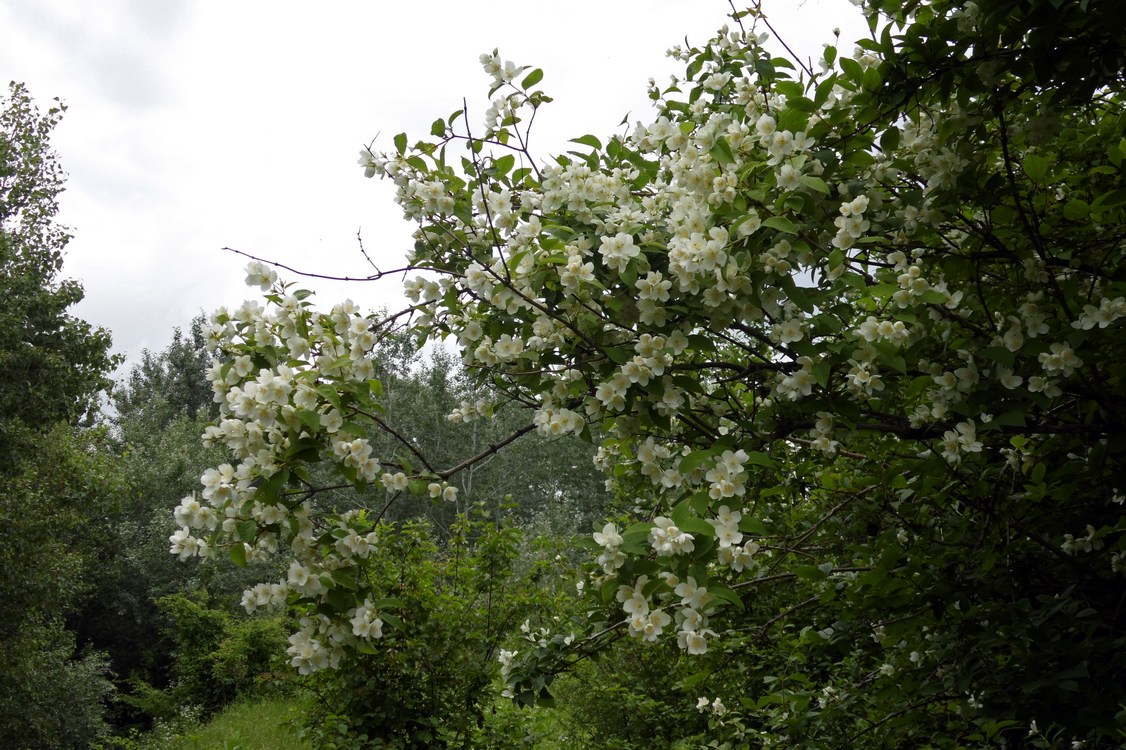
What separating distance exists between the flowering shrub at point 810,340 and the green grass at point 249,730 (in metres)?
6.81

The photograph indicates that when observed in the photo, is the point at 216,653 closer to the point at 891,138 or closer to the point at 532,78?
the point at 532,78

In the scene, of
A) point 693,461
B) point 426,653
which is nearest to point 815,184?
point 693,461

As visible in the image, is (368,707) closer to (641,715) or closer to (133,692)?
(641,715)

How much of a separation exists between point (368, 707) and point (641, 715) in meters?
1.92

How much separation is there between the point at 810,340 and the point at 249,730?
10.6 metres

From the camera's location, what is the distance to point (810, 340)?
1685 mm

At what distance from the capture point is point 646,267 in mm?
1677

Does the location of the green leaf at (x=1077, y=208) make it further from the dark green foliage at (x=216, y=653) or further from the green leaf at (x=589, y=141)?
the dark green foliage at (x=216, y=653)

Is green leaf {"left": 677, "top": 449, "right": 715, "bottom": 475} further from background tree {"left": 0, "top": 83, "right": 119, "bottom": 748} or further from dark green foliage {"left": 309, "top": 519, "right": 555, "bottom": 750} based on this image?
background tree {"left": 0, "top": 83, "right": 119, "bottom": 748}

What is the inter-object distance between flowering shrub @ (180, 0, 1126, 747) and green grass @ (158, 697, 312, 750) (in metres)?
6.81

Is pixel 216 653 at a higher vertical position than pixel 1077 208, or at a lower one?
higher

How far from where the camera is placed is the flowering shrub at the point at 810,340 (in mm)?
1554

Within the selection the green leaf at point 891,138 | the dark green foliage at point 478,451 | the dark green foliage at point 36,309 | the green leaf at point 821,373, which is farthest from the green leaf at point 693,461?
the dark green foliage at point 478,451

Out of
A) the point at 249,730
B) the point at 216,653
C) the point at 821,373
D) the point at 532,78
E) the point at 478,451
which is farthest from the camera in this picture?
the point at 478,451
